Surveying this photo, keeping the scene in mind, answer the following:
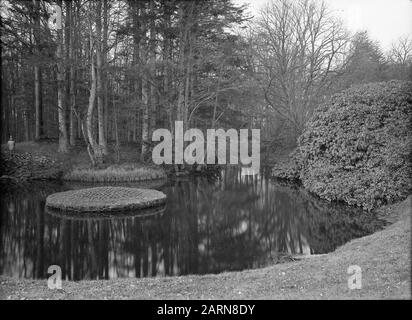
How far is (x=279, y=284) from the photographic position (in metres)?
5.58

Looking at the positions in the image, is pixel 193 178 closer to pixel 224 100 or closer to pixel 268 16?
pixel 224 100

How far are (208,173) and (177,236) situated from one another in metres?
14.0

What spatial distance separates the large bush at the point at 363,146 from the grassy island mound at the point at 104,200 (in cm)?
683

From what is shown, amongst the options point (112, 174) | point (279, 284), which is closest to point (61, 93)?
point (112, 174)

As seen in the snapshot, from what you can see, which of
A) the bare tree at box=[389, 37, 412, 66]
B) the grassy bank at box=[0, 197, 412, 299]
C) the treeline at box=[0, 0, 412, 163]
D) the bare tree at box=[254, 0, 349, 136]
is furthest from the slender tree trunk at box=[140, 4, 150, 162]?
the bare tree at box=[389, 37, 412, 66]

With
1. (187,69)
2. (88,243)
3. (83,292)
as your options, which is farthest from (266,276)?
(187,69)

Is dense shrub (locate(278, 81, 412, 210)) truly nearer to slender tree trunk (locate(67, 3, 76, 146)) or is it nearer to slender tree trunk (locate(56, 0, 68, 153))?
slender tree trunk (locate(67, 3, 76, 146))

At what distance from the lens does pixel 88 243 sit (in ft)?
29.5

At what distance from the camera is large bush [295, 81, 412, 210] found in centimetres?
1224

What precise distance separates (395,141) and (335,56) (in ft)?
50.6

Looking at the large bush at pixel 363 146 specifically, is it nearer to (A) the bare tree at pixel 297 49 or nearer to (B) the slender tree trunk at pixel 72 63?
(A) the bare tree at pixel 297 49

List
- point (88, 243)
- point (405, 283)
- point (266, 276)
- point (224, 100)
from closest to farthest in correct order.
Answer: point (405, 283)
point (266, 276)
point (88, 243)
point (224, 100)

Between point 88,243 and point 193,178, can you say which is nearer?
point 88,243

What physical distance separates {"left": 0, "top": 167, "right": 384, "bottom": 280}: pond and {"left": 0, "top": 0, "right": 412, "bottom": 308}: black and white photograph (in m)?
0.06
